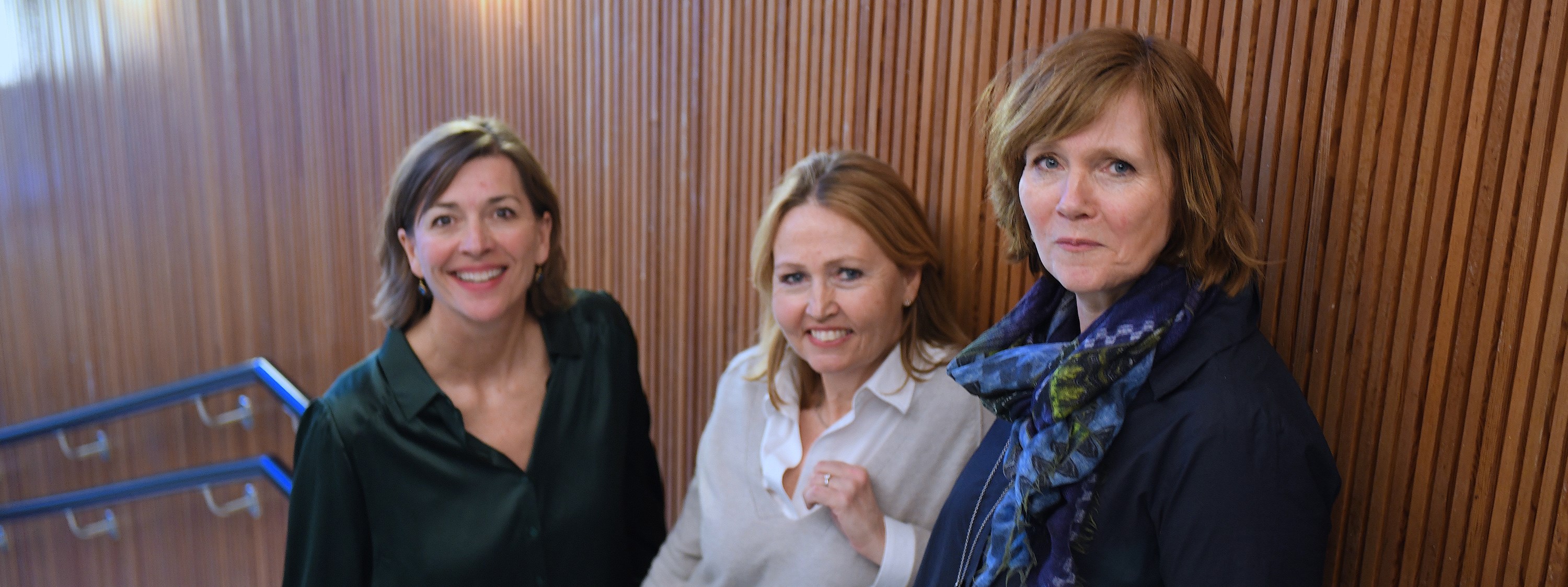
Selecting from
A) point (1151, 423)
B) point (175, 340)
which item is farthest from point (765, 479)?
point (175, 340)

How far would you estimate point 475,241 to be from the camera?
2525 millimetres

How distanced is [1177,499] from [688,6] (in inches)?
87.6

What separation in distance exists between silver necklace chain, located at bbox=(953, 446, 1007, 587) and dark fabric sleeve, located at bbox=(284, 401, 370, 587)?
58.7 inches

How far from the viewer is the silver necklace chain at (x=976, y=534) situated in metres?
1.77

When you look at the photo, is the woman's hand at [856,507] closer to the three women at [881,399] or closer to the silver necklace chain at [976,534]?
the three women at [881,399]

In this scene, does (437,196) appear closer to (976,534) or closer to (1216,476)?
(976,534)

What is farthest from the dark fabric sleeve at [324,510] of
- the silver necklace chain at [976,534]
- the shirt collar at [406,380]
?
the silver necklace chain at [976,534]

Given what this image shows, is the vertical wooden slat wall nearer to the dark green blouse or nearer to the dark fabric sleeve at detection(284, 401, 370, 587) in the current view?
the dark green blouse

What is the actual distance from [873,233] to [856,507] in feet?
1.93

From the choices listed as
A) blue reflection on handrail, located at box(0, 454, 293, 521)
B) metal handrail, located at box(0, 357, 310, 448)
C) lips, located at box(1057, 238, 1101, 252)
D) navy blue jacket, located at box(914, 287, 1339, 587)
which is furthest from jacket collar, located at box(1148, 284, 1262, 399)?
blue reflection on handrail, located at box(0, 454, 293, 521)

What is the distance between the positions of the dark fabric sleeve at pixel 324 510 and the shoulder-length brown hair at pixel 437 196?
36 cm

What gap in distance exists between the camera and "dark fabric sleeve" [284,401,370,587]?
246 cm

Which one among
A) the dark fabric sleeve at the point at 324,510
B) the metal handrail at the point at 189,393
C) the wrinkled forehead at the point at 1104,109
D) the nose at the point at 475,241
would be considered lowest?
the metal handrail at the point at 189,393

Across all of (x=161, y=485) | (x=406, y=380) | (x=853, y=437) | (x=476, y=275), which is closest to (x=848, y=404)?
(x=853, y=437)
